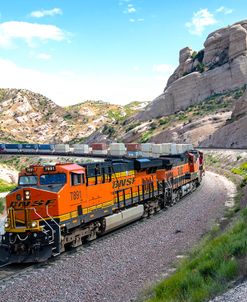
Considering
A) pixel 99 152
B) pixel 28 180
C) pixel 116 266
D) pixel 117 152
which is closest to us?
pixel 116 266

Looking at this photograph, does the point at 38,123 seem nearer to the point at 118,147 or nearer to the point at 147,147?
the point at 118,147

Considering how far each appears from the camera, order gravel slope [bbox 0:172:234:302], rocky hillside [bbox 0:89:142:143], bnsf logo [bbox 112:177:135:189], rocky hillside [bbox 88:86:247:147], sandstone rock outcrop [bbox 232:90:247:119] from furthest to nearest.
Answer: rocky hillside [bbox 0:89:142:143]
rocky hillside [bbox 88:86:247:147]
sandstone rock outcrop [bbox 232:90:247:119]
bnsf logo [bbox 112:177:135:189]
gravel slope [bbox 0:172:234:302]

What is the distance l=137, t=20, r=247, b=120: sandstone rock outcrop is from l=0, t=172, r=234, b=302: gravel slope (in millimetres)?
101099

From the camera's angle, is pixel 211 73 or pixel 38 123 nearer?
pixel 211 73

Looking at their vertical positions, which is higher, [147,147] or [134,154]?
[147,147]

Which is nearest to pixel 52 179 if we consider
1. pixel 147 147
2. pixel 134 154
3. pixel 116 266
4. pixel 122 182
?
pixel 116 266

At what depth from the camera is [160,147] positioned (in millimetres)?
78250

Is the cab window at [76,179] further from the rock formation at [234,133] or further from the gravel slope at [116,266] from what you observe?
the rock formation at [234,133]

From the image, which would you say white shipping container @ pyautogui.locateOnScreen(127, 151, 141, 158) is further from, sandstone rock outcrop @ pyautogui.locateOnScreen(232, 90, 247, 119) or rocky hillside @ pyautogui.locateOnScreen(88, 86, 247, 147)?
sandstone rock outcrop @ pyautogui.locateOnScreen(232, 90, 247, 119)

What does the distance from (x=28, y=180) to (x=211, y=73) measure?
113098 mm

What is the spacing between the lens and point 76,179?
18594 mm

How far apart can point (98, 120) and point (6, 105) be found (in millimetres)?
43337

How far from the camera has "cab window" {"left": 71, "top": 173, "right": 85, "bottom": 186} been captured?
18.3 meters

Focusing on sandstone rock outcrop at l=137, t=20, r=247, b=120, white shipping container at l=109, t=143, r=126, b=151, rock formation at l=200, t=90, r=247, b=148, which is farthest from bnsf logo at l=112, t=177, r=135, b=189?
sandstone rock outcrop at l=137, t=20, r=247, b=120
